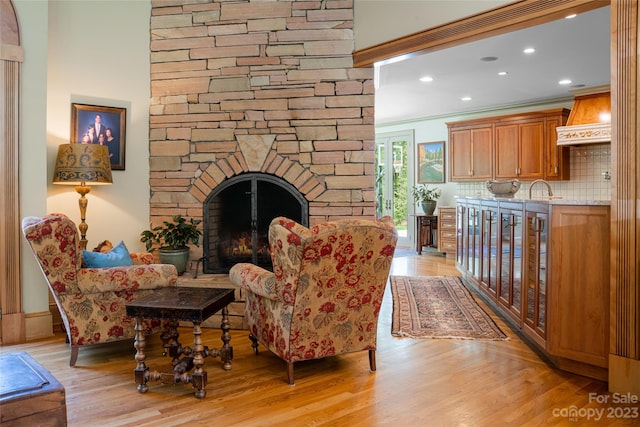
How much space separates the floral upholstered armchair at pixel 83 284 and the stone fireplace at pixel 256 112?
137 cm

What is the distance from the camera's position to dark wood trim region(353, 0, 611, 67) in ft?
9.76

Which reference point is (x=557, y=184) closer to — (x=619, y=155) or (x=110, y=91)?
(x=619, y=155)

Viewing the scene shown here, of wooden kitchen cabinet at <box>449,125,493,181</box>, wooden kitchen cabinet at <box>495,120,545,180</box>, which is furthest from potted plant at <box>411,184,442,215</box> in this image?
wooden kitchen cabinet at <box>495,120,545,180</box>

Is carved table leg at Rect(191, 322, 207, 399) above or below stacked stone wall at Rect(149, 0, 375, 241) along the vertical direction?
below

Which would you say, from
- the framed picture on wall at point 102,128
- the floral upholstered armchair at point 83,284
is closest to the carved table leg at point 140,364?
the floral upholstered armchair at point 83,284

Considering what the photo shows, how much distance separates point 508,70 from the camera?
18.5 ft

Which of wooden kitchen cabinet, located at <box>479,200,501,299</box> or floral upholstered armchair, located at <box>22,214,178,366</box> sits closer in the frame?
floral upholstered armchair, located at <box>22,214,178,366</box>

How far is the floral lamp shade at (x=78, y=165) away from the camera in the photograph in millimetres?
→ 3760

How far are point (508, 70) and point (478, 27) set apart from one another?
255 centimetres

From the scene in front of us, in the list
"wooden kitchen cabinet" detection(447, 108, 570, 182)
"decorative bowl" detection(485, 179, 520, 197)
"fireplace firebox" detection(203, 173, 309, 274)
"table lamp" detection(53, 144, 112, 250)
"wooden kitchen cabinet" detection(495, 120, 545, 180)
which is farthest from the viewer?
"wooden kitchen cabinet" detection(495, 120, 545, 180)

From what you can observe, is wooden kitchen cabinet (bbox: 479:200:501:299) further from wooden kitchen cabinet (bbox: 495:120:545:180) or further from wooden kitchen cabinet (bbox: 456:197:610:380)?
wooden kitchen cabinet (bbox: 495:120:545:180)

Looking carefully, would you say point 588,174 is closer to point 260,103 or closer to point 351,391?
point 260,103

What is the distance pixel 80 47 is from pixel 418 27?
2995mm

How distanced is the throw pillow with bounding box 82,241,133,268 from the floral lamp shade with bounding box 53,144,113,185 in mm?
801
